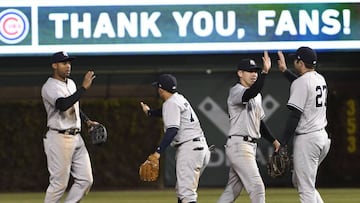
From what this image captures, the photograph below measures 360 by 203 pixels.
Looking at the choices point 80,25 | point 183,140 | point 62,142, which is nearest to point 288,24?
point 80,25

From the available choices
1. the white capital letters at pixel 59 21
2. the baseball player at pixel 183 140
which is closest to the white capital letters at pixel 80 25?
the white capital letters at pixel 59 21

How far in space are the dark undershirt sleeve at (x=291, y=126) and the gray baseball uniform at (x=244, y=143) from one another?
44 cm

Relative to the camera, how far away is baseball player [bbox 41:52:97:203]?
10.3 meters

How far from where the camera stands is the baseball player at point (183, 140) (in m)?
9.81

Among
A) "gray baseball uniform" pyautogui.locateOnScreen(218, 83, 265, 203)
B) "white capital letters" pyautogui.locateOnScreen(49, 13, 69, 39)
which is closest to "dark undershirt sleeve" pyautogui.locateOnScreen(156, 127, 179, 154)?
"gray baseball uniform" pyautogui.locateOnScreen(218, 83, 265, 203)

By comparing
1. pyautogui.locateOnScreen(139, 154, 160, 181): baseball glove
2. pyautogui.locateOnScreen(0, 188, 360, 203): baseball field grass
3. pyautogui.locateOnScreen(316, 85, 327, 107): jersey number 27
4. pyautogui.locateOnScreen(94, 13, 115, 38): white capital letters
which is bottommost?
pyautogui.locateOnScreen(0, 188, 360, 203): baseball field grass

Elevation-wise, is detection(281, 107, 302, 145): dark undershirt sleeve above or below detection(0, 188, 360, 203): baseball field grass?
above

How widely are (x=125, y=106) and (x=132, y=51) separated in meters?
2.20

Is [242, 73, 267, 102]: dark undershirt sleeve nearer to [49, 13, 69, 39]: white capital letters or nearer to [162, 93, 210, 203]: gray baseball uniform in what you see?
[162, 93, 210, 203]: gray baseball uniform

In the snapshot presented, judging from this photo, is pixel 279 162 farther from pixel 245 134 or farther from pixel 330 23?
pixel 330 23

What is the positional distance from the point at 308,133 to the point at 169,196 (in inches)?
247

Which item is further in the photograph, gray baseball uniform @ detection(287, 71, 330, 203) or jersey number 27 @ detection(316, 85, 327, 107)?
jersey number 27 @ detection(316, 85, 327, 107)

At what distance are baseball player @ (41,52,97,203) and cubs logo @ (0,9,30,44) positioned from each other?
539cm

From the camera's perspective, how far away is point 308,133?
9.87 m
